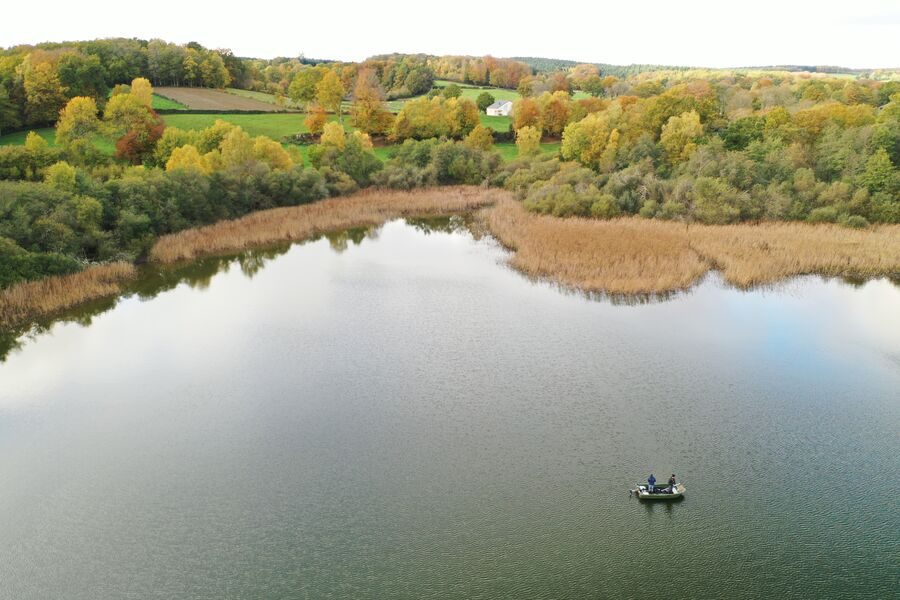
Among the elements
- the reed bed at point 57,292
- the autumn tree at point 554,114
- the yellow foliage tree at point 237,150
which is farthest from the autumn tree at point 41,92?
the autumn tree at point 554,114

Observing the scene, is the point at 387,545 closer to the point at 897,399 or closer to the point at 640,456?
the point at 640,456

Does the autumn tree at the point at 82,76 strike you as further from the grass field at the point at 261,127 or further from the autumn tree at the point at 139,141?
the autumn tree at the point at 139,141

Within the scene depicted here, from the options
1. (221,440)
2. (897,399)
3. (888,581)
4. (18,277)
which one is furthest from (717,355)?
(18,277)

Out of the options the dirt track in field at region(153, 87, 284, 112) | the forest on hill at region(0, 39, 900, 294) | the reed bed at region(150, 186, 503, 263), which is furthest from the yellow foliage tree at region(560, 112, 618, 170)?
the dirt track in field at region(153, 87, 284, 112)

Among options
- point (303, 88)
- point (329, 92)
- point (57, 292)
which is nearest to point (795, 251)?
point (57, 292)

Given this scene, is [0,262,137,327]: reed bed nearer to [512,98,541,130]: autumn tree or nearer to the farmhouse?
[512,98,541,130]: autumn tree

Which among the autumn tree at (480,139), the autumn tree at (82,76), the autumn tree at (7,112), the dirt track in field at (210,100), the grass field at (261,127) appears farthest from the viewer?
the dirt track in field at (210,100)
